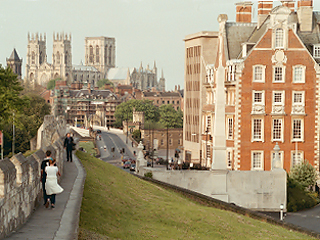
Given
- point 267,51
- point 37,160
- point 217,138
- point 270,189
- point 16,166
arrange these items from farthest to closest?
point 267,51, point 270,189, point 217,138, point 37,160, point 16,166

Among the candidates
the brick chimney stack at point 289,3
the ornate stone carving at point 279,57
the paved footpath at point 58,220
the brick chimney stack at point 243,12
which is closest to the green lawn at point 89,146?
the brick chimney stack at point 243,12

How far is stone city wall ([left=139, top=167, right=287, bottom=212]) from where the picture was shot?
4775 cm

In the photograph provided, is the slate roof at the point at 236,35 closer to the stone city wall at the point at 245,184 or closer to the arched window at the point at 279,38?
the arched window at the point at 279,38

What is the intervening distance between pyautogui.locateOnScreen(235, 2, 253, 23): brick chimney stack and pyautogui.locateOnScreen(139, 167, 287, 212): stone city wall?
1033 inches

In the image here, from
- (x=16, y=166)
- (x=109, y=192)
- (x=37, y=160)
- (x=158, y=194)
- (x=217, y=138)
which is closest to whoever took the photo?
(x=16, y=166)

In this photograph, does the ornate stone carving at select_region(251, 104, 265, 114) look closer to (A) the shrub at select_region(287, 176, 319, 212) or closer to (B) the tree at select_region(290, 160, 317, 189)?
(B) the tree at select_region(290, 160, 317, 189)

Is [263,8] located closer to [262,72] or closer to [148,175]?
[262,72]

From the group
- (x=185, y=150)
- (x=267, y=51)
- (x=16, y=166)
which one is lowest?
(x=185, y=150)

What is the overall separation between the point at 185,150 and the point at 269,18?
4523cm

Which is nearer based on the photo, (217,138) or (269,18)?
(217,138)

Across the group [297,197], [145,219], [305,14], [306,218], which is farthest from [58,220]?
[305,14]

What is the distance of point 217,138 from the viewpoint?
46031mm

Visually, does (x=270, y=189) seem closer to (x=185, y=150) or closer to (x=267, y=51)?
(x=267, y=51)

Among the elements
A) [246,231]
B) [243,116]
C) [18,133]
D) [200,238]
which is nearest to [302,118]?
[243,116]
